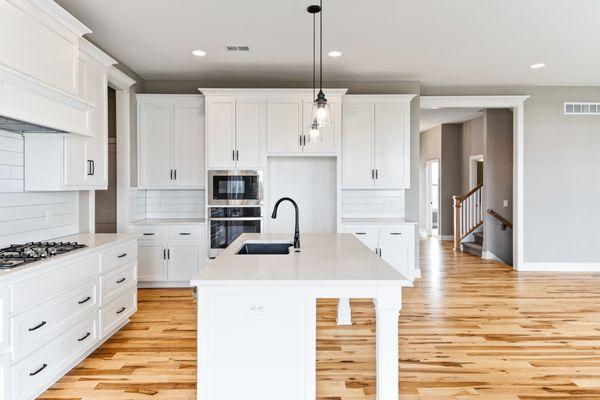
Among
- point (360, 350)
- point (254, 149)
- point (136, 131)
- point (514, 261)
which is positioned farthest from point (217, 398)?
point (514, 261)

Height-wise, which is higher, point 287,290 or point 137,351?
point 287,290

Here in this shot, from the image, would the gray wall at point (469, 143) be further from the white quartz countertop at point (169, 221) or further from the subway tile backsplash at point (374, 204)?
the white quartz countertop at point (169, 221)

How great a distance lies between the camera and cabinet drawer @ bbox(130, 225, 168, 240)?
15.7 feet

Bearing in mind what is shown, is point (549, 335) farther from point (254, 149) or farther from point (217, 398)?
point (254, 149)

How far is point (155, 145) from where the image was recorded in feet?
16.6

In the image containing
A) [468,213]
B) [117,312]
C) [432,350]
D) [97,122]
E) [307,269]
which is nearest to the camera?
[307,269]

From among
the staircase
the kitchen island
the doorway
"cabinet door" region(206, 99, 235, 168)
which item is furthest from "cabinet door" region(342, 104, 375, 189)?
the doorway

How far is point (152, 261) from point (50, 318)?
2.51 meters

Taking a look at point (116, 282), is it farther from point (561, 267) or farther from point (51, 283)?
point (561, 267)

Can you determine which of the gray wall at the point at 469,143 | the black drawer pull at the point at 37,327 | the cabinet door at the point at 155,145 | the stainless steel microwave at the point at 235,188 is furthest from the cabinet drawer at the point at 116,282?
the gray wall at the point at 469,143

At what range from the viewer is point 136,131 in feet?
16.5

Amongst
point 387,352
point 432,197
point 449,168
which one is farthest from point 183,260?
point 432,197

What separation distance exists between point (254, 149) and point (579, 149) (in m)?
4.98

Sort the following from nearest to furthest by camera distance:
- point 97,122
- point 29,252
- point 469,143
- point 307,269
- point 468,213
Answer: point 307,269
point 29,252
point 97,122
point 468,213
point 469,143
